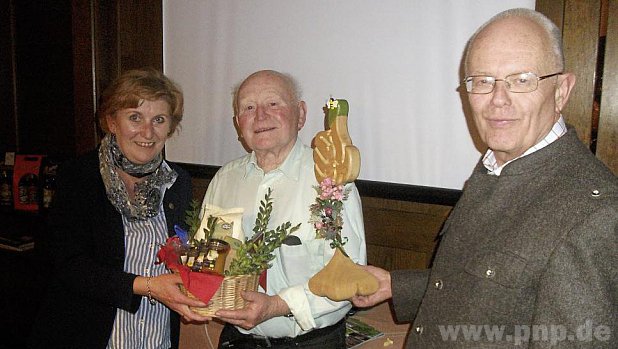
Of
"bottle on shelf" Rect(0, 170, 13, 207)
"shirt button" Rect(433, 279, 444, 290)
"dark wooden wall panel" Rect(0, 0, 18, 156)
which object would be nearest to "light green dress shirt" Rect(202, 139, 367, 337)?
"shirt button" Rect(433, 279, 444, 290)

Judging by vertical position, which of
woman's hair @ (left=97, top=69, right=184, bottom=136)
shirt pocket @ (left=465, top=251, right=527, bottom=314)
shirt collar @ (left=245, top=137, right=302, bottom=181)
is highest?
woman's hair @ (left=97, top=69, right=184, bottom=136)

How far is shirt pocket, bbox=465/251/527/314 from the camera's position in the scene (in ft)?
3.10

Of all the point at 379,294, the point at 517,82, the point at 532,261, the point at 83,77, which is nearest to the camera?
the point at 532,261

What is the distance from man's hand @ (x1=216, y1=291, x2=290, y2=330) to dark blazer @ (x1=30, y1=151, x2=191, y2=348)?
369 millimetres

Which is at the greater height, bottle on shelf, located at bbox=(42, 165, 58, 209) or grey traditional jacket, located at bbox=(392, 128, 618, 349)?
grey traditional jacket, located at bbox=(392, 128, 618, 349)

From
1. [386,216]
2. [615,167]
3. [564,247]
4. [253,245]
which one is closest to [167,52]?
[386,216]

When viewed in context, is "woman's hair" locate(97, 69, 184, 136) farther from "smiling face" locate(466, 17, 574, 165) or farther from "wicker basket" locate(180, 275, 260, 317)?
"smiling face" locate(466, 17, 574, 165)

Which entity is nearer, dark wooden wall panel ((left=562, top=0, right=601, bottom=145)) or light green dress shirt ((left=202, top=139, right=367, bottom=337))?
light green dress shirt ((left=202, top=139, right=367, bottom=337))

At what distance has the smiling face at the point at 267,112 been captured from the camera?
155cm

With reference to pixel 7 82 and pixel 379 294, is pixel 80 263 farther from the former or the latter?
pixel 7 82

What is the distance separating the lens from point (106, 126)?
179cm

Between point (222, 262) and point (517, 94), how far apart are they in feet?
2.86

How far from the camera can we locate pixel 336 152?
1.48 meters

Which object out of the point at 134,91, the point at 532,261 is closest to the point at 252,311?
the point at 532,261
